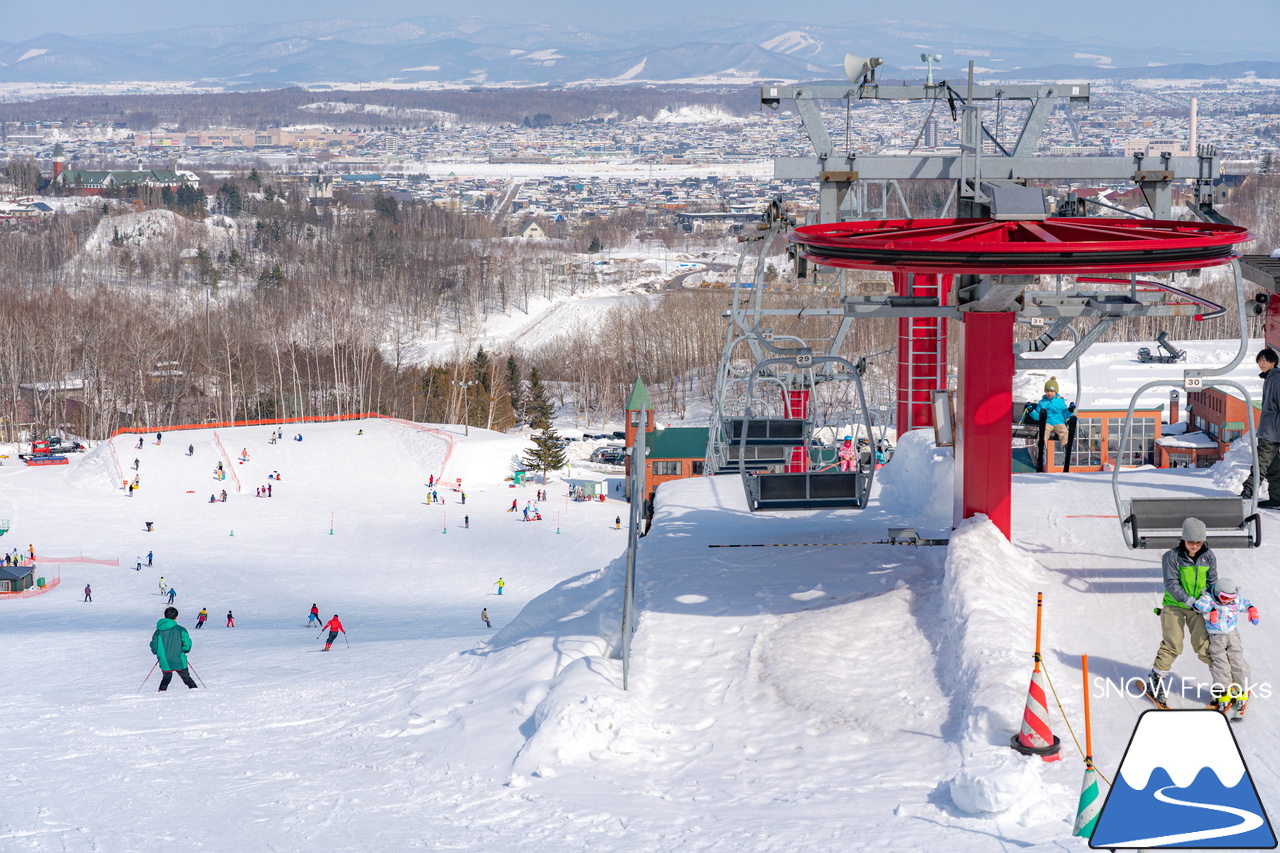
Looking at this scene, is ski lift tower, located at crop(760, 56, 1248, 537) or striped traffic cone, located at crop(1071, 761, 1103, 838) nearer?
striped traffic cone, located at crop(1071, 761, 1103, 838)

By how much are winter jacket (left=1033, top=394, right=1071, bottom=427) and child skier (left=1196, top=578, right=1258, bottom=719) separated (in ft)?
22.9

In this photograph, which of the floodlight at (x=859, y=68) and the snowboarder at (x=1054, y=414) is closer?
the floodlight at (x=859, y=68)

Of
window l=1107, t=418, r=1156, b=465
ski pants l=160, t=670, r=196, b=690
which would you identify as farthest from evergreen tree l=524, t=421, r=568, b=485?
ski pants l=160, t=670, r=196, b=690

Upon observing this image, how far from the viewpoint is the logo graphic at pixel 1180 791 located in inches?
149

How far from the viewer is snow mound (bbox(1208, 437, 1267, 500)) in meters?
13.0

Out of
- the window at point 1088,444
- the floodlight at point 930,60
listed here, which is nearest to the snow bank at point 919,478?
the floodlight at point 930,60

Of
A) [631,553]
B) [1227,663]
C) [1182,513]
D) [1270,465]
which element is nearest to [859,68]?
[1270,465]

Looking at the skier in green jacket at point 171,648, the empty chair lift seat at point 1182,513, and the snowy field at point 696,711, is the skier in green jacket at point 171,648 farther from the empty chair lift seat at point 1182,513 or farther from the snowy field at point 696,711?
the empty chair lift seat at point 1182,513

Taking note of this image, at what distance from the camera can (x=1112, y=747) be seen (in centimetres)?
712

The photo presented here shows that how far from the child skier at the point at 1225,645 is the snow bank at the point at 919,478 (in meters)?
5.61

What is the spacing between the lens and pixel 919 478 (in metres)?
15.3

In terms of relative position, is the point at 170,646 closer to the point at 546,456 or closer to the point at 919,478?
the point at 919,478

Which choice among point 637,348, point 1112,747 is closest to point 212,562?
point 1112,747

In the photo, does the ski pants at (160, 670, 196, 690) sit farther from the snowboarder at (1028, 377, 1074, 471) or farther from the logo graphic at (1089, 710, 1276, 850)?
the logo graphic at (1089, 710, 1276, 850)
